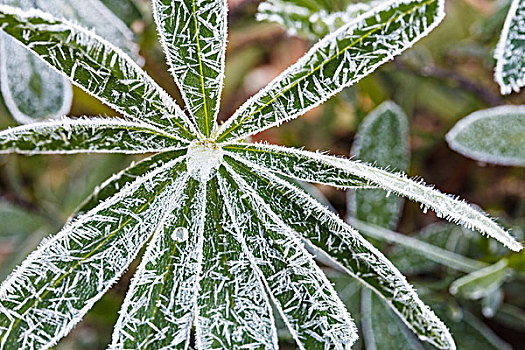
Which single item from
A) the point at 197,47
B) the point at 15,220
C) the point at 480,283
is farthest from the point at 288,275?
the point at 15,220

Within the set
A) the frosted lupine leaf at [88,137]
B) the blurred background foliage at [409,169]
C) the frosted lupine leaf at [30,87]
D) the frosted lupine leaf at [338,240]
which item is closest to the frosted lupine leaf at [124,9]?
the blurred background foliage at [409,169]

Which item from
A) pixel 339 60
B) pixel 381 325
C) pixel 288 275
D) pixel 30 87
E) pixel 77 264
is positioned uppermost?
pixel 30 87

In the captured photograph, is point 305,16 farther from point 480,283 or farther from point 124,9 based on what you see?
point 480,283

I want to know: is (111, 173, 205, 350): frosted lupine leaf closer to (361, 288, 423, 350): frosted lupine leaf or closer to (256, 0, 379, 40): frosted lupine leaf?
(256, 0, 379, 40): frosted lupine leaf

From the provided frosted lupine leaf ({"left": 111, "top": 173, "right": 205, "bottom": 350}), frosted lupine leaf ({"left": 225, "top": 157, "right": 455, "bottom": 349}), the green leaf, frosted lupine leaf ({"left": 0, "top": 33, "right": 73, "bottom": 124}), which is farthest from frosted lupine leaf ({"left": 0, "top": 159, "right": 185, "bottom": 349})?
the green leaf

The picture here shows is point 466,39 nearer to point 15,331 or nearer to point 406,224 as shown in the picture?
point 406,224

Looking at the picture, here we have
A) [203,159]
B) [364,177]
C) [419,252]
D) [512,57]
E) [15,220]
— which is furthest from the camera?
[15,220]

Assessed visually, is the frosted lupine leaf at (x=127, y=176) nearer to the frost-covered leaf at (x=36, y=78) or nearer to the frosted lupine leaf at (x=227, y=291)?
the frosted lupine leaf at (x=227, y=291)
